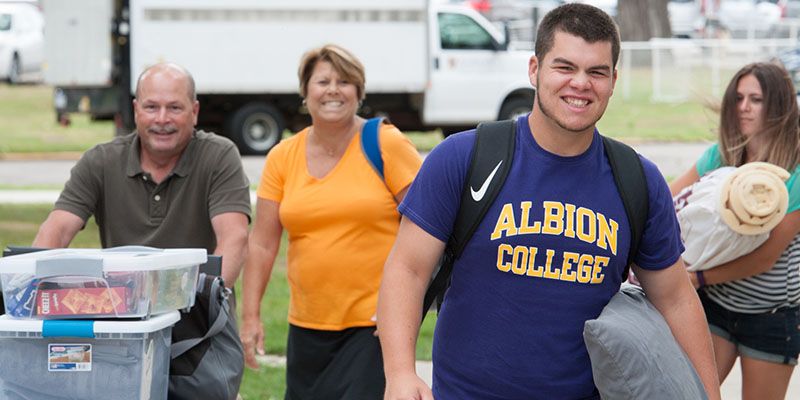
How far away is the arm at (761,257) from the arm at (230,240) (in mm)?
1667

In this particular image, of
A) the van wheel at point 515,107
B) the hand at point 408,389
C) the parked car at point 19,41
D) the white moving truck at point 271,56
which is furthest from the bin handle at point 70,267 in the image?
the parked car at point 19,41

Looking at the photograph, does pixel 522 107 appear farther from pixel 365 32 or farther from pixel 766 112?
pixel 766 112

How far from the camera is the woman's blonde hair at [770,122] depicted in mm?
4969

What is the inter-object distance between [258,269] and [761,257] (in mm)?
2047

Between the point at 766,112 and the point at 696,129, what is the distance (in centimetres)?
1915

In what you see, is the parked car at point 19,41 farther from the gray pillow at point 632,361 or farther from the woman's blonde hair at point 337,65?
the gray pillow at point 632,361

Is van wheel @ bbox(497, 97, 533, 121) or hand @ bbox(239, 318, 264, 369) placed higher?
van wheel @ bbox(497, 97, 533, 121)

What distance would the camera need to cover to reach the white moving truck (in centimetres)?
1969

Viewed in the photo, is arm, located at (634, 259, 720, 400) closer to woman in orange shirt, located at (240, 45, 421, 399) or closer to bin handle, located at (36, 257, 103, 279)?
bin handle, located at (36, 257, 103, 279)

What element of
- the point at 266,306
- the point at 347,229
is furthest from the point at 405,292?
the point at 266,306

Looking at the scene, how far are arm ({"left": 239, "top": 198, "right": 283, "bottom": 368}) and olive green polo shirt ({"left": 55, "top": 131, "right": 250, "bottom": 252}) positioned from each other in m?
0.50

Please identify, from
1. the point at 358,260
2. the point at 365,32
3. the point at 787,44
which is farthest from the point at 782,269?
the point at 787,44

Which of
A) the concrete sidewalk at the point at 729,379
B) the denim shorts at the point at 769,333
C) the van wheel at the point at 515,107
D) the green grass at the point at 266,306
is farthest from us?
the van wheel at the point at 515,107

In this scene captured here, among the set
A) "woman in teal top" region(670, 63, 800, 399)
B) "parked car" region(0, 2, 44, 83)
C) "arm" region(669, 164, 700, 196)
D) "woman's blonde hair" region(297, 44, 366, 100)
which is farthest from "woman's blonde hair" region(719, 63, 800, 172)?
"parked car" region(0, 2, 44, 83)
